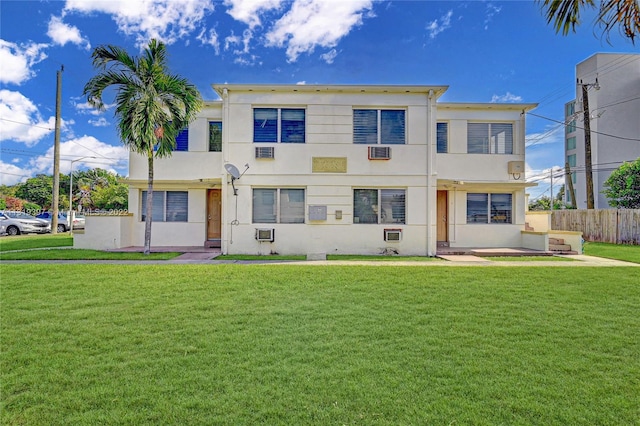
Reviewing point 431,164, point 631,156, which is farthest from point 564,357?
point 631,156

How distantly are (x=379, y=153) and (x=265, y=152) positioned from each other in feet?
13.2

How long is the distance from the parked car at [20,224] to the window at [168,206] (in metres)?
11.5

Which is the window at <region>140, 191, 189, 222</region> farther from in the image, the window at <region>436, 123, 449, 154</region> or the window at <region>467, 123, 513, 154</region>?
the window at <region>467, 123, 513, 154</region>

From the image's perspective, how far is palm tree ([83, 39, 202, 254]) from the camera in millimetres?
9234

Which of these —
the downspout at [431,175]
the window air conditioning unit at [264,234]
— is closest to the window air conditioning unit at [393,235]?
the downspout at [431,175]

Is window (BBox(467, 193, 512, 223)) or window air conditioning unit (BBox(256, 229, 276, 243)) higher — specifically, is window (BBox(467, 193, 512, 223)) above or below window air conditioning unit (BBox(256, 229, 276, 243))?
above

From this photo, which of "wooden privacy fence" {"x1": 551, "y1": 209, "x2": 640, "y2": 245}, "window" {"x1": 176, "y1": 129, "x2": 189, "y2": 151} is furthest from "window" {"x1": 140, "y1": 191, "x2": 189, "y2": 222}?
"wooden privacy fence" {"x1": 551, "y1": 209, "x2": 640, "y2": 245}

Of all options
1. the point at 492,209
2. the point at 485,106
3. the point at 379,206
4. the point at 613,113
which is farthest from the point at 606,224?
the point at 613,113

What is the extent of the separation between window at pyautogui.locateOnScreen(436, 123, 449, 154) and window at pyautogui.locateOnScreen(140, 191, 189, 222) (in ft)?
33.7

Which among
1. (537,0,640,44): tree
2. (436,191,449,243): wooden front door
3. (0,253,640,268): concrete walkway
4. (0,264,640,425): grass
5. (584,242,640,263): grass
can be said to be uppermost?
(537,0,640,44): tree

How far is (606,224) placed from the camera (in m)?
15.2

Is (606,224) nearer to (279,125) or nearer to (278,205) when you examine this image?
(278,205)

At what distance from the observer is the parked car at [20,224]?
17.1 m

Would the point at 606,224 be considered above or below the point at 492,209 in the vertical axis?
below
